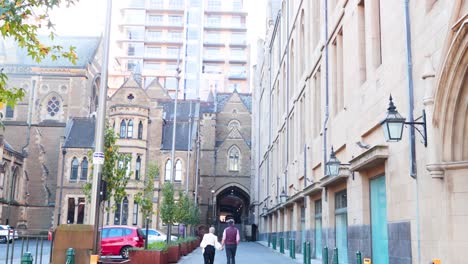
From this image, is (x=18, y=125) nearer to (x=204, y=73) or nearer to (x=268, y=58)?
(x=268, y=58)

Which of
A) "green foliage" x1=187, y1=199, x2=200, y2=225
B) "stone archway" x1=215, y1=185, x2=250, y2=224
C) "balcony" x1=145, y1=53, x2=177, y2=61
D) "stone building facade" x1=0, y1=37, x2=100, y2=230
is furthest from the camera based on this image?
"balcony" x1=145, y1=53, x2=177, y2=61

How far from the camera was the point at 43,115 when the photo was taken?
60281mm

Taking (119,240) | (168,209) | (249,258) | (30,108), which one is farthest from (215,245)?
(30,108)

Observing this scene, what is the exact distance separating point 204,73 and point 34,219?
47.4m

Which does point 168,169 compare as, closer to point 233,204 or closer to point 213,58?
point 233,204

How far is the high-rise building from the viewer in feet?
312

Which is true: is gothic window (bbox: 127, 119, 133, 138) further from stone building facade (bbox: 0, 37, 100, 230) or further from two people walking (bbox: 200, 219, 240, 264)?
two people walking (bbox: 200, 219, 240, 264)

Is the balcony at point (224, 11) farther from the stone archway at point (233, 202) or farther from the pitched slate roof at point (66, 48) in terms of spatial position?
the stone archway at point (233, 202)

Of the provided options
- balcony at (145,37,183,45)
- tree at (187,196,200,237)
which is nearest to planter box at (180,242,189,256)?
tree at (187,196,200,237)

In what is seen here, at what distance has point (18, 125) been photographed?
195 feet

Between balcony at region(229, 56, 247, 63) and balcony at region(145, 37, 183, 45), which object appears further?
balcony at region(145, 37, 183, 45)

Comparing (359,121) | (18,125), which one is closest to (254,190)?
(18,125)

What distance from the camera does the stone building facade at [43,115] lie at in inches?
2234

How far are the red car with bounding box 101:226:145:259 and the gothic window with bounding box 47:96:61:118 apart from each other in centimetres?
4026
